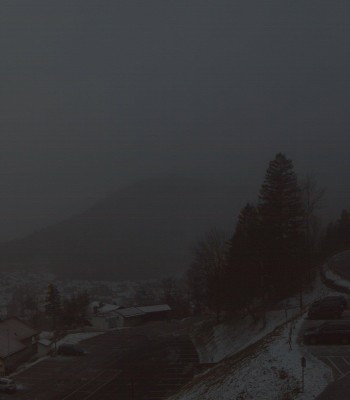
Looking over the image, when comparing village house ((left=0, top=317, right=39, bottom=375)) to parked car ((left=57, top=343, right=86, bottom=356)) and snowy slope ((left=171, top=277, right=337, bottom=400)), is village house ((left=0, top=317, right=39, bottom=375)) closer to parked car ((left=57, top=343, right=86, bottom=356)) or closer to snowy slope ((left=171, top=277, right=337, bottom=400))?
parked car ((left=57, top=343, right=86, bottom=356))

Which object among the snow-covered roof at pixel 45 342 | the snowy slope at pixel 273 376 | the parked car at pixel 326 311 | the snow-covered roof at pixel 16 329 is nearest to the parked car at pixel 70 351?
the snow-covered roof at pixel 45 342

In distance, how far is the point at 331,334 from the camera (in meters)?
23.9

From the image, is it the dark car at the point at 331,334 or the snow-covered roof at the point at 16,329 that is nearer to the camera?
the dark car at the point at 331,334

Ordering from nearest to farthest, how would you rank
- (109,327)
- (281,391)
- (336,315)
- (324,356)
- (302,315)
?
(281,391)
(324,356)
(336,315)
(302,315)
(109,327)

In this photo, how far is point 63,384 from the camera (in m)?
38.7

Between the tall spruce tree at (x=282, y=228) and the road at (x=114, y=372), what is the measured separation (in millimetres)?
9734

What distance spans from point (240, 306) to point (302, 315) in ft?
51.9

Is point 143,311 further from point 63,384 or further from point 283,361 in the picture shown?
point 283,361

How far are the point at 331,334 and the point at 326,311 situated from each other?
5345 millimetres

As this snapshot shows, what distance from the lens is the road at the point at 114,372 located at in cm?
3534

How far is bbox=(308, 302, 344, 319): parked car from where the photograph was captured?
29.0 meters

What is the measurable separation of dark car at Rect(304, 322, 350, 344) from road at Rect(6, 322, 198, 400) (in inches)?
495

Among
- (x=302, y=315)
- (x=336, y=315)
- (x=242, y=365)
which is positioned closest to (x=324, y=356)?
(x=242, y=365)

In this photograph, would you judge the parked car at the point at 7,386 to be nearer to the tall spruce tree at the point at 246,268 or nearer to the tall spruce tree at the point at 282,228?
the tall spruce tree at the point at 246,268
